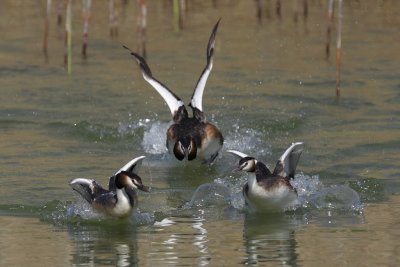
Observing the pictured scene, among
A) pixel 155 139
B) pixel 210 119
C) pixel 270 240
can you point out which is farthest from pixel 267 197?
pixel 210 119

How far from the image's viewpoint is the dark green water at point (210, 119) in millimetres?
12125

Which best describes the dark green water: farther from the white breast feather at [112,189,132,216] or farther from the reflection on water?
the white breast feather at [112,189,132,216]

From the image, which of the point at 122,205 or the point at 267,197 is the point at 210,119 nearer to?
the point at 267,197

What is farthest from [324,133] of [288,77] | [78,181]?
[78,181]

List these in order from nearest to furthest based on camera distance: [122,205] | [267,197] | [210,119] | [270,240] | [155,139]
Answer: [270,240] → [122,205] → [267,197] → [155,139] → [210,119]

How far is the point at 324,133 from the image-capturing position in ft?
59.6

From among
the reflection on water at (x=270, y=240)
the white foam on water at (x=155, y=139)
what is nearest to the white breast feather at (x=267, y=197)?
the reflection on water at (x=270, y=240)

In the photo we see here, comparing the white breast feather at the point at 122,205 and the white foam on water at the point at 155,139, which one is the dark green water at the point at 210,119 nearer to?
the white foam on water at the point at 155,139

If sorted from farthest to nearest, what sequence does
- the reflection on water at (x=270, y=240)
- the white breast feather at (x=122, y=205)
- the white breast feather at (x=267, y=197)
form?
the white breast feather at (x=267, y=197), the white breast feather at (x=122, y=205), the reflection on water at (x=270, y=240)

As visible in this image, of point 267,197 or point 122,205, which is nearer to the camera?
point 122,205

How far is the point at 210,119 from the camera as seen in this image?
1938 centimetres

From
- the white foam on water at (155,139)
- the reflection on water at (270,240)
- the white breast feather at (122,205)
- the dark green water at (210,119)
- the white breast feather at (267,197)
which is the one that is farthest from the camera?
the white foam on water at (155,139)

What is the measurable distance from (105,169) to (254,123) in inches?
134

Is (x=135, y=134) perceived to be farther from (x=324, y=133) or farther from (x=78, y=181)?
(x=78, y=181)
